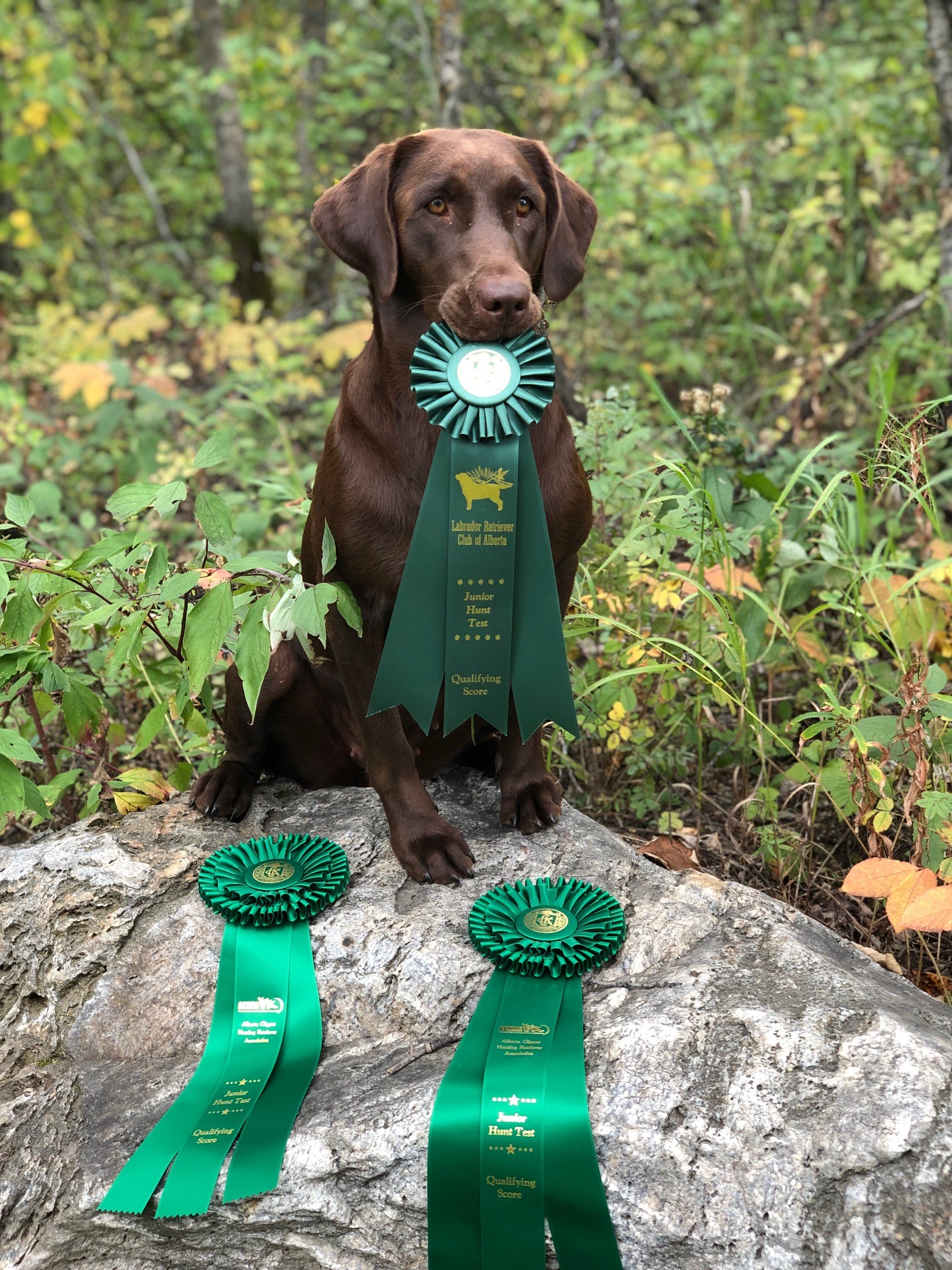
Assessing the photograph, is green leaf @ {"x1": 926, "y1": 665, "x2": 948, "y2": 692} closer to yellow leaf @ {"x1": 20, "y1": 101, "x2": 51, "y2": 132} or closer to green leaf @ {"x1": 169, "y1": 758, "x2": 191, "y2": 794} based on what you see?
green leaf @ {"x1": 169, "y1": 758, "x2": 191, "y2": 794}

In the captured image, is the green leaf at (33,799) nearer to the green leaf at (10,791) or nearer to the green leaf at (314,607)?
the green leaf at (10,791)

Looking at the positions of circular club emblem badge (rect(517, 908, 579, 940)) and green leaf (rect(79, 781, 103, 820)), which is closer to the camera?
circular club emblem badge (rect(517, 908, 579, 940))

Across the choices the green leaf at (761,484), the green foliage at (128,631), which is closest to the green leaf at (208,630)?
the green foliage at (128,631)

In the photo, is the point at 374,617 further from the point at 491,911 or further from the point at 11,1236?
the point at 11,1236

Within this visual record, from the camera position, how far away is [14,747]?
77.9 inches

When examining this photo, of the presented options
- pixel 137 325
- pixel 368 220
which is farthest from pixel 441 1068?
pixel 137 325

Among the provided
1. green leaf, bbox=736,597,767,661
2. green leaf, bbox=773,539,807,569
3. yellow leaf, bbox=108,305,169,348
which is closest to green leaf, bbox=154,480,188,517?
green leaf, bbox=736,597,767,661

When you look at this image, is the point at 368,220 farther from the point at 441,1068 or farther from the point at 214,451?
the point at 441,1068

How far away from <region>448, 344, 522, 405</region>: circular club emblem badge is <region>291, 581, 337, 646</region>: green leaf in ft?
1.41

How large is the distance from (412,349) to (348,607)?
1.65 ft

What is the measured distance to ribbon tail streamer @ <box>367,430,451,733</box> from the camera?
1.87 meters

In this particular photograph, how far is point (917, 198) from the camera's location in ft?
18.2

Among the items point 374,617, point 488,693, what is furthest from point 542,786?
point 374,617

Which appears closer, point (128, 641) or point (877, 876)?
point (877, 876)
